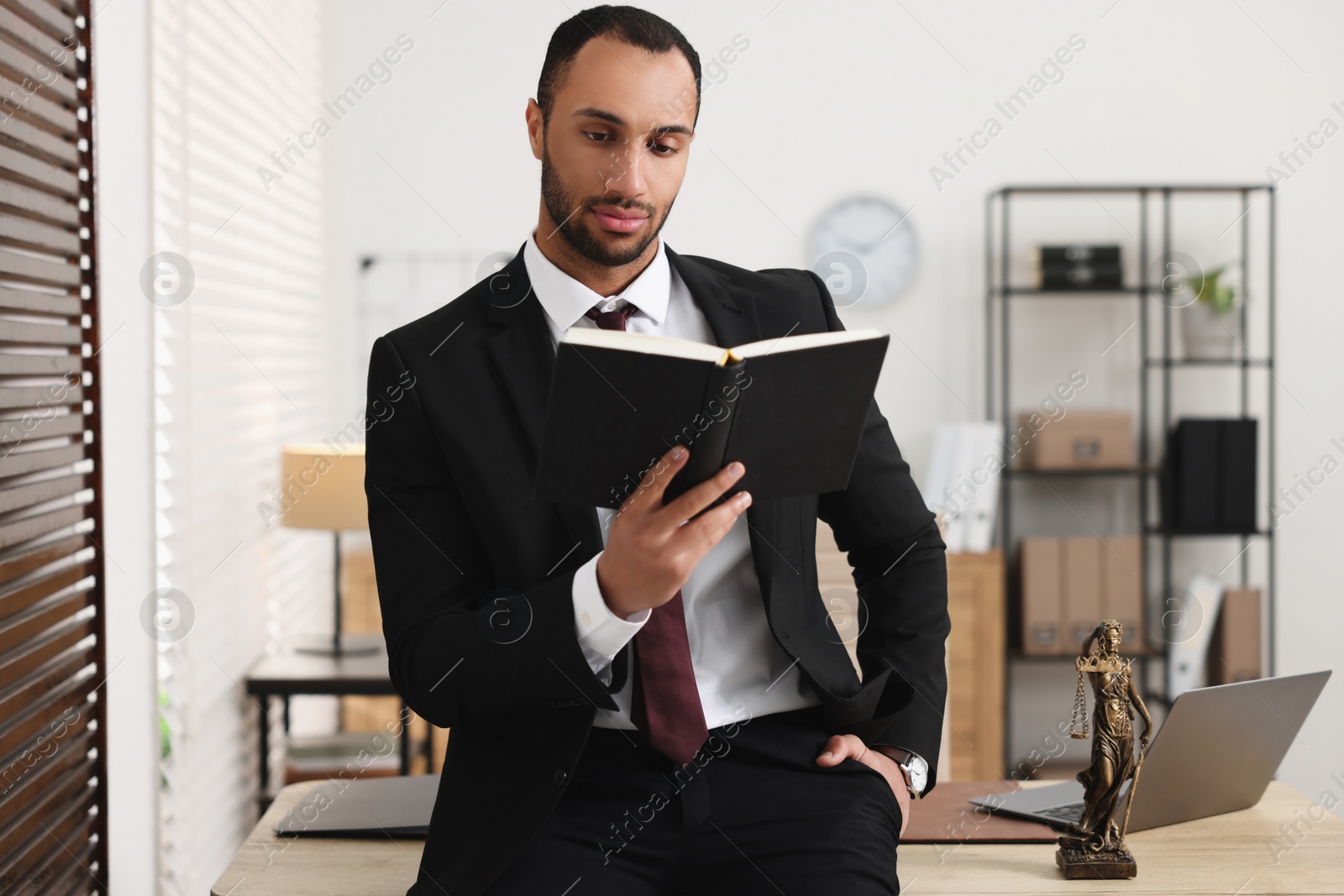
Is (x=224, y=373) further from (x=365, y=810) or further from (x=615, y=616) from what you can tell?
(x=615, y=616)

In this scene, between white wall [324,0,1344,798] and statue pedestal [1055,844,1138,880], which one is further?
white wall [324,0,1344,798]

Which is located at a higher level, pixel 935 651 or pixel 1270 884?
pixel 935 651

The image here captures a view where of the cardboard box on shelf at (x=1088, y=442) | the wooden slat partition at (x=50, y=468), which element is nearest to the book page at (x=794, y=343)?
the wooden slat partition at (x=50, y=468)

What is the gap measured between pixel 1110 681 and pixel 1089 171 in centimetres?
290

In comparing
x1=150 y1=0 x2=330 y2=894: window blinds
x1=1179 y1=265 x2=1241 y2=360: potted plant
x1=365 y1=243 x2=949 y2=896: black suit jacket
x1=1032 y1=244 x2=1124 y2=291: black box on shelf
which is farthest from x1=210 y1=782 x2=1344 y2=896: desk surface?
x1=1179 y1=265 x2=1241 y2=360: potted plant

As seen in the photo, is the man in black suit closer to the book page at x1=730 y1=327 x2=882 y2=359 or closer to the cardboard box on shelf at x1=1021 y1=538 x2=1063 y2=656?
the book page at x1=730 y1=327 x2=882 y2=359

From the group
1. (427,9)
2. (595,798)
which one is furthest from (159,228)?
(427,9)

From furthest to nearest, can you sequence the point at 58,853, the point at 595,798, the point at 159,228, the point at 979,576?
the point at 979,576 → the point at 159,228 → the point at 58,853 → the point at 595,798

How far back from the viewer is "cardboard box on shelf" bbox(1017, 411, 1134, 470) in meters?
3.60

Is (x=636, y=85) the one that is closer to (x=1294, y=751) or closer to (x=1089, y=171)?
(x=1089, y=171)

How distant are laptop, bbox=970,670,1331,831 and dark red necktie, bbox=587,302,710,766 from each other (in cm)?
50

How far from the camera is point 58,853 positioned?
1.74m

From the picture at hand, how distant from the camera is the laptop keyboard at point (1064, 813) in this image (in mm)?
1425

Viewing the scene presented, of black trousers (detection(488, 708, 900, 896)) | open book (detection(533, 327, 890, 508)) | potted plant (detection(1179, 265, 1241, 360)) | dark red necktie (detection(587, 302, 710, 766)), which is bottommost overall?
black trousers (detection(488, 708, 900, 896))
